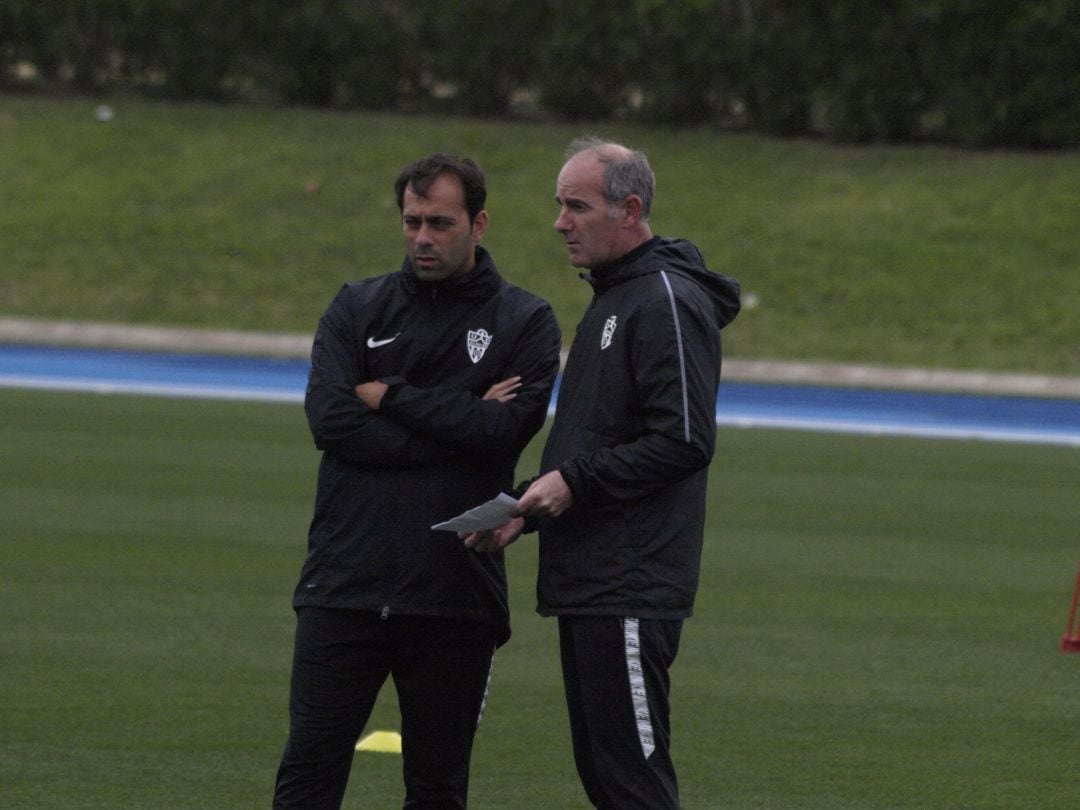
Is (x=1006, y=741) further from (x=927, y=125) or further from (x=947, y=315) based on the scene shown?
(x=927, y=125)

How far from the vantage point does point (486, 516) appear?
4.88 meters

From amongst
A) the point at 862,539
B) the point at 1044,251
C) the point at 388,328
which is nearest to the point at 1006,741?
the point at 388,328

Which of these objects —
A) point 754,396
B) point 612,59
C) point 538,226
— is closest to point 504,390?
point 754,396

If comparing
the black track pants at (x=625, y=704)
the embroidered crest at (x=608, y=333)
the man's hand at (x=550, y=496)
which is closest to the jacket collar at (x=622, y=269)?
the embroidered crest at (x=608, y=333)

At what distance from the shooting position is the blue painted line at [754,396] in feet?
57.8

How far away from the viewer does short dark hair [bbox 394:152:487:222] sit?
16.7 ft

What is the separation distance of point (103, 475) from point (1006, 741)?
7.23 meters

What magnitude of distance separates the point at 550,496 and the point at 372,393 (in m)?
0.64

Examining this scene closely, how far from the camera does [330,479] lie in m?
5.21

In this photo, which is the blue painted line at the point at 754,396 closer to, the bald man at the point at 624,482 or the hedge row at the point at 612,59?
the hedge row at the point at 612,59

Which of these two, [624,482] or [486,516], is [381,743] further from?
[624,482]

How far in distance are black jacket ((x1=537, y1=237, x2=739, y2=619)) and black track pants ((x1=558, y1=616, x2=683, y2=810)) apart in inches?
1.9

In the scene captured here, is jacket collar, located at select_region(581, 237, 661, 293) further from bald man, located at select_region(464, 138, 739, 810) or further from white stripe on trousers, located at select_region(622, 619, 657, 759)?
white stripe on trousers, located at select_region(622, 619, 657, 759)

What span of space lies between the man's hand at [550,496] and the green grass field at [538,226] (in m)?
16.6
